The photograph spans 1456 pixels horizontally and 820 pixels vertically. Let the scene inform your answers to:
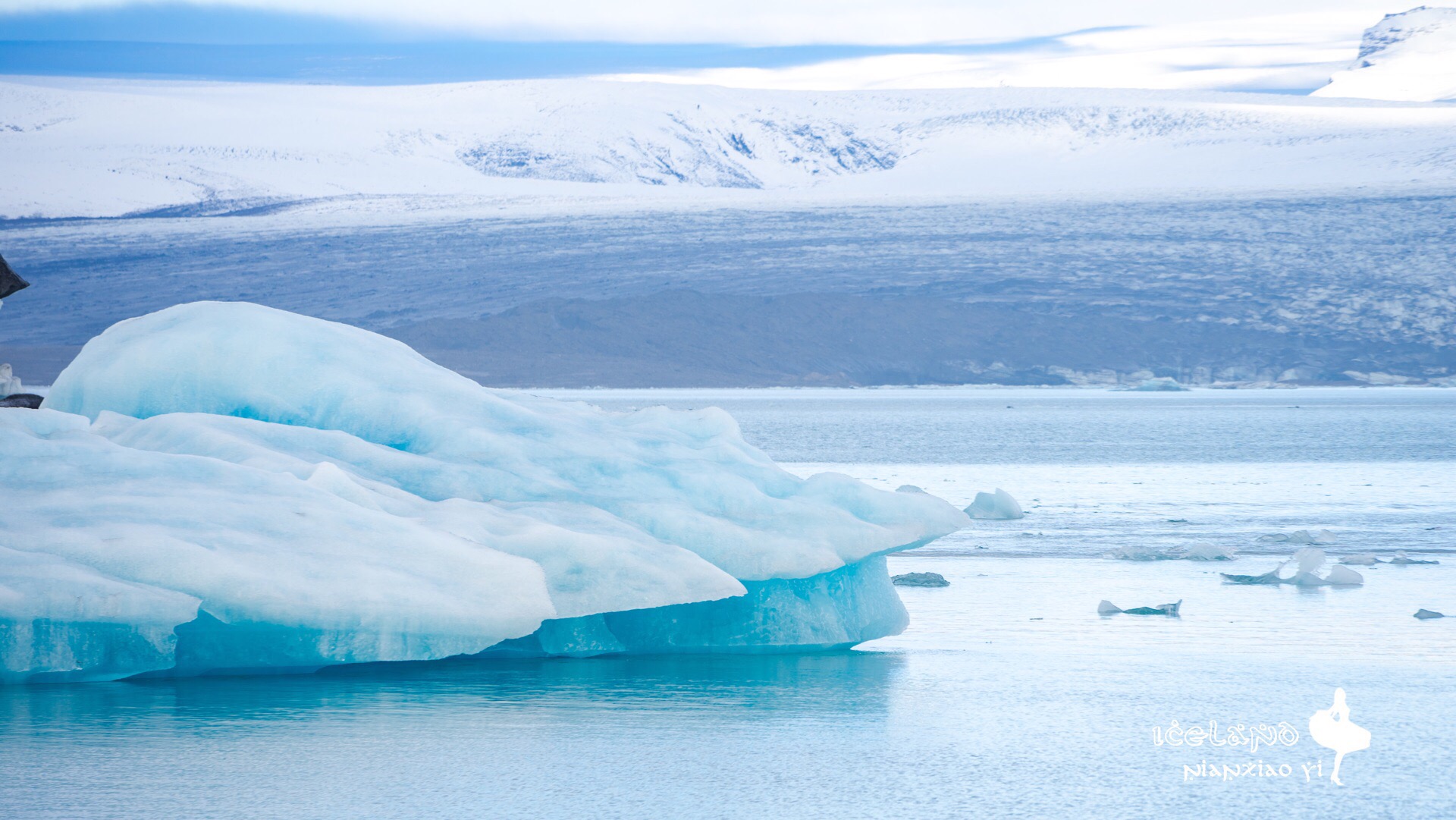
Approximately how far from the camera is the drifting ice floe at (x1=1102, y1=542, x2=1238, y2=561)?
39.8 feet

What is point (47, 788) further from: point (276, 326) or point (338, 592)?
point (276, 326)

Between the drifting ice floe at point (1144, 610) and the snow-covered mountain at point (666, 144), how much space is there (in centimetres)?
7873

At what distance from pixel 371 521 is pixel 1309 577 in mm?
6579

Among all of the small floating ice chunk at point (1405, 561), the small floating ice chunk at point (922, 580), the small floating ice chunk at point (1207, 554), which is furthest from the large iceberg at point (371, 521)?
the small floating ice chunk at point (1405, 561)

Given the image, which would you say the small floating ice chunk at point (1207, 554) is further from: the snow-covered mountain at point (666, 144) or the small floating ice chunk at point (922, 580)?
the snow-covered mountain at point (666, 144)

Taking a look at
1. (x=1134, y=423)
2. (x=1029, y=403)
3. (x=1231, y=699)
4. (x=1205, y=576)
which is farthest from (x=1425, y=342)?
(x=1231, y=699)

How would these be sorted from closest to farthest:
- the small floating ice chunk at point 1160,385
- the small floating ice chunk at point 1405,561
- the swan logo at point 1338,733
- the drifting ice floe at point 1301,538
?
the swan logo at point 1338,733, the small floating ice chunk at point 1405,561, the drifting ice floe at point 1301,538, the small floating ice chunk at point 1160,385

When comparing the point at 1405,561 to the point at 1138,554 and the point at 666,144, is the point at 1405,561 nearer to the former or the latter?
the point at 1138,554

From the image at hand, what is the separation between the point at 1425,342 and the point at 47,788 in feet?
257

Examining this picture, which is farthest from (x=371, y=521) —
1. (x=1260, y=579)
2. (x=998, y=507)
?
(x=998, y=507)

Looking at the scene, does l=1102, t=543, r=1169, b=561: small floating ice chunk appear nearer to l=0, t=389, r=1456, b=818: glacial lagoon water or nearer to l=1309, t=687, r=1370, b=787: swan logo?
l=0, t=389, r=1456, b=818: glacial lagoon water

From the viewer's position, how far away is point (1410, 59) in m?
158

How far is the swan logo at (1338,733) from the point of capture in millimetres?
5711

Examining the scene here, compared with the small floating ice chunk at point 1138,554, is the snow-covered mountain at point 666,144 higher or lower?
lower
